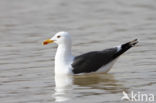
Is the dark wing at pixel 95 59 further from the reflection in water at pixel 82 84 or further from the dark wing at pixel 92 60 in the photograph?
the reflection in water at pixel 82 84

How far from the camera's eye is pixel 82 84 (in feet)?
34.2

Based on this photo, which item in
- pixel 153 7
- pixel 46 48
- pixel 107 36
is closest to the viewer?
pixel 46 48

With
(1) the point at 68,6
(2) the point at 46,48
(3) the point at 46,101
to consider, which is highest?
(1) the point at 68,6

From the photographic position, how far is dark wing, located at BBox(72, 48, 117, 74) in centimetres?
1121

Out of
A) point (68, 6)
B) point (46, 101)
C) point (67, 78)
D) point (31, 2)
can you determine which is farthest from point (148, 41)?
point (31, 2)

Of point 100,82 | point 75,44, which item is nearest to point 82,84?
point 100,82

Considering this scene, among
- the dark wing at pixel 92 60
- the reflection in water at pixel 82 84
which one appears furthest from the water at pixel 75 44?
the dark wing at pixel 92 60

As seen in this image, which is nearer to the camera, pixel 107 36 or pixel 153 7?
pixel 107 36

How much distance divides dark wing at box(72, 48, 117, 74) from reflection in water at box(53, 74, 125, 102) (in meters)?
0.17

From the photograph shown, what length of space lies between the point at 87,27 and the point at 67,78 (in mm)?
5726

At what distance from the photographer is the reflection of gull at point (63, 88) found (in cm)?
916

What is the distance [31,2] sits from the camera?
838 inches

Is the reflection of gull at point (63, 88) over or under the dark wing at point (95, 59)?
under

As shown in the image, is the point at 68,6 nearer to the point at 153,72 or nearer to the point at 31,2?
the point at 31,2
